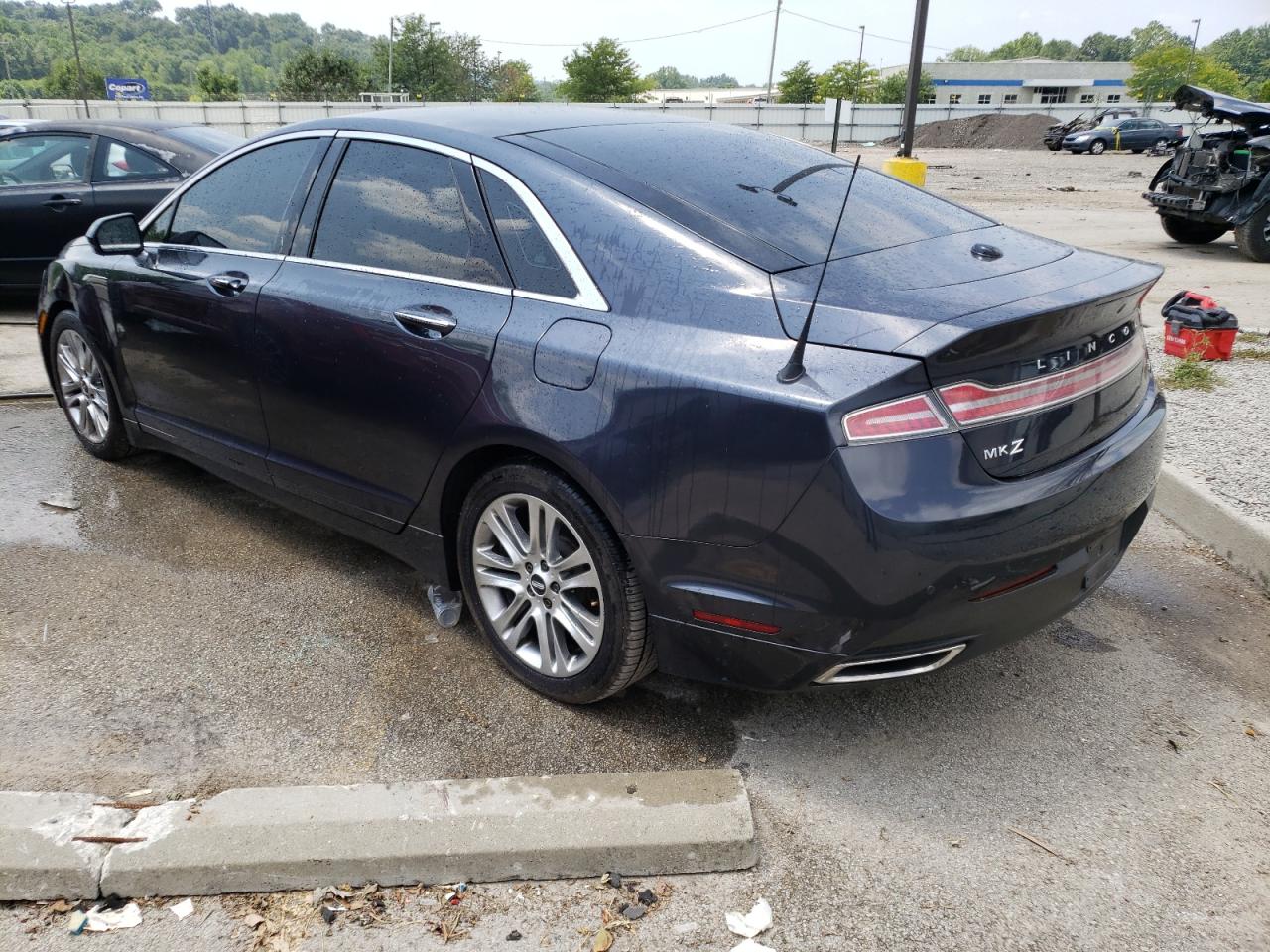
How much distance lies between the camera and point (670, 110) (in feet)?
108

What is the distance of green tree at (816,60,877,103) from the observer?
86562mm

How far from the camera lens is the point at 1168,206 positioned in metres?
12.3

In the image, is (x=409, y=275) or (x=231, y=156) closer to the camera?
(x=409, y=275)

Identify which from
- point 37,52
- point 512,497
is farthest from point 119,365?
point 37,52

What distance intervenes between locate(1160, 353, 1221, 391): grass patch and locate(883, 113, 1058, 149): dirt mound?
159 feet

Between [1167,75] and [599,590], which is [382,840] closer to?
[599,590]

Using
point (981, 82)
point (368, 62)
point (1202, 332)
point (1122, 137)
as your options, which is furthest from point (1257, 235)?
point (368, 62)

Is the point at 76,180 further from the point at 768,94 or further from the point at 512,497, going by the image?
the point at 768,94

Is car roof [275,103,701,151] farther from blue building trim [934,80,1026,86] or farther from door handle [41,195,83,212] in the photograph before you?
blue building trim [934,80,1026,86]

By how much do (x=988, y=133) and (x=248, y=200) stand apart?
56241 millimetres

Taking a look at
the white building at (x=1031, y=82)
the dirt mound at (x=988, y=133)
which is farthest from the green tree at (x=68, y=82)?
the white building at (x=1031, y=82)

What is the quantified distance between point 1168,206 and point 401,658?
12.1 metres

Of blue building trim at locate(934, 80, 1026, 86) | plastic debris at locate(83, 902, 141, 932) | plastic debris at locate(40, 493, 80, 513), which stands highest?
blue building trim at locate(934, 80, 1026, 86)

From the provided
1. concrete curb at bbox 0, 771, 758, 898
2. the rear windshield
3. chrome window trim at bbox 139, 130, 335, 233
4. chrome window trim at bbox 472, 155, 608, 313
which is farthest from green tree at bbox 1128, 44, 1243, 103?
concrete curb at bbox 0, 771, 758, 898
